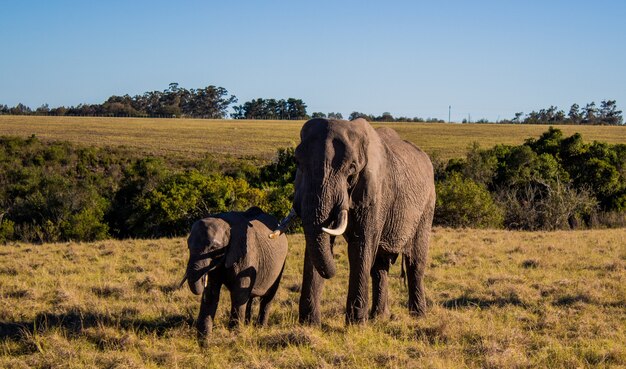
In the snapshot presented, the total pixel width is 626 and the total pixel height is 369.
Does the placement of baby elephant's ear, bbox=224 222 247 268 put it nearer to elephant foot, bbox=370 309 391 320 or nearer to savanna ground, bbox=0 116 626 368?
savanna ground, bbox=0 116 626 368

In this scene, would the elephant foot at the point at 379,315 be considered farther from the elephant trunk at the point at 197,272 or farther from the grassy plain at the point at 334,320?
the elephant trunk at the point at 197,272

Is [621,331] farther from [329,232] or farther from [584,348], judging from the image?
[329,232]

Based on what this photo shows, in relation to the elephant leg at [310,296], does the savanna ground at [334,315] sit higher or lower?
lower

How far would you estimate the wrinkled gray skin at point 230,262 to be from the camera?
7.66 meters

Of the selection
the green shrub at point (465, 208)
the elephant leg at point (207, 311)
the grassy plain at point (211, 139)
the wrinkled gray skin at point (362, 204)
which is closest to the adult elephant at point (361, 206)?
the wrinkled gray skin at point (362, 204)

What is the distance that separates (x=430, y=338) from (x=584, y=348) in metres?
1.70

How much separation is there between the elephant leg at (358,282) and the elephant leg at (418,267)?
148 centimetres

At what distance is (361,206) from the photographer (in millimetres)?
7000

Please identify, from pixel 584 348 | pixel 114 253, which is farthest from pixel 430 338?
pixel 114 253

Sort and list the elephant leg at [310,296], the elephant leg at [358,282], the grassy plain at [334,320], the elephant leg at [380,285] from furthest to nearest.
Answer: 1. the elephant leg at [380,285]
2. the elephant leg at [310,296]
3. the elephant leg at [358,282]
4. the grassy plain at [334,320]

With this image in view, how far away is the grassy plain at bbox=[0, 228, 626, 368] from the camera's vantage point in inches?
269

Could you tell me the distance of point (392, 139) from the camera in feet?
27.7

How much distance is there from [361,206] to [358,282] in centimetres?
104

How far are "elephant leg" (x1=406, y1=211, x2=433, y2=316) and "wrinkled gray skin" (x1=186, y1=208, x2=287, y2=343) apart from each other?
6.45 ft
